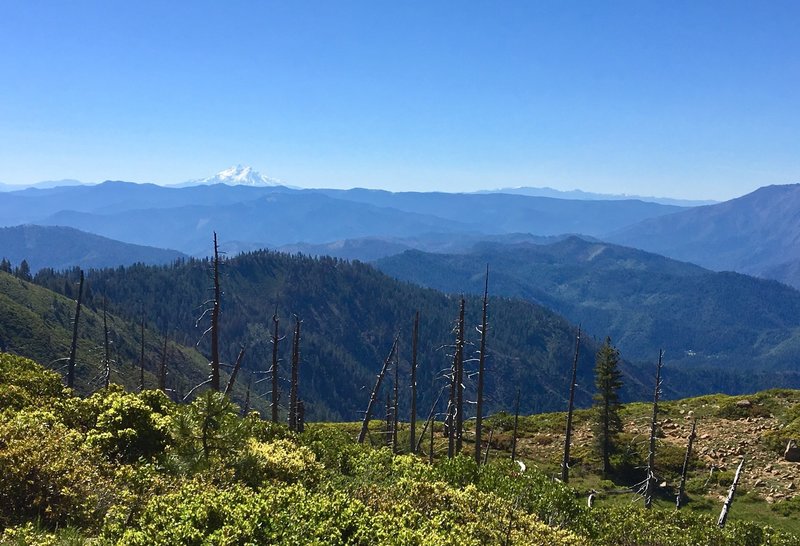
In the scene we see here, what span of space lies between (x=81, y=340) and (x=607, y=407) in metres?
139

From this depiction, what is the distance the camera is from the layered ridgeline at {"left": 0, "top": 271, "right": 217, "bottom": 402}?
400 feet

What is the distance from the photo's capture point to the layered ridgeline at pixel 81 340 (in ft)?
400

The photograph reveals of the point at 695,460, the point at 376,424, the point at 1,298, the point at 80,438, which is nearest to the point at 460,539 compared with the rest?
the point at 80,438

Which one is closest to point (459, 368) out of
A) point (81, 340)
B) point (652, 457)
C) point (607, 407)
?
point (652, 457)

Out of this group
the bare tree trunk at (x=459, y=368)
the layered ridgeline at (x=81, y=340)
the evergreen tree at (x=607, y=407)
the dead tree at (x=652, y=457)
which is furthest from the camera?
the layered ridgeline at (x=81, y=340)

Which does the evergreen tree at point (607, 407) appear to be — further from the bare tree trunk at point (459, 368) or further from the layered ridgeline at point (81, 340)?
the layered ridgeline at point (81, 340)

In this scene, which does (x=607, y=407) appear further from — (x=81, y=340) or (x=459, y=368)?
(x=81, y=340)

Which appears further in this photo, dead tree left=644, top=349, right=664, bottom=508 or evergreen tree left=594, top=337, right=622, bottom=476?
evergreen tree left=594, top=337, right=622, bottom=476

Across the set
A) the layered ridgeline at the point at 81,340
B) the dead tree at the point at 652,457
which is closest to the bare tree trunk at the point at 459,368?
the dead tree at the point at 652,457

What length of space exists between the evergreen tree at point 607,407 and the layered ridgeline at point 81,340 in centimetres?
8663

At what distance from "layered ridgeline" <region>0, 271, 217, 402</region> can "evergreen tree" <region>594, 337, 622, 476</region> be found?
86629 millimetres

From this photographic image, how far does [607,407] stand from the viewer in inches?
2034

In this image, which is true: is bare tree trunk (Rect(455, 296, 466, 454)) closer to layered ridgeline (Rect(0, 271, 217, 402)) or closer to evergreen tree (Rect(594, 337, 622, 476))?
evergreen tree (Rect(594, 337, 622, 476))

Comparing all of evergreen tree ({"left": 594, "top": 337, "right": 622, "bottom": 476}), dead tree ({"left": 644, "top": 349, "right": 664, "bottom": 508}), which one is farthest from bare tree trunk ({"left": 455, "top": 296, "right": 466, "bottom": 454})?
evergreen tree ({"left": 594, "top": 337, "right": 622, "bottom": 476})
